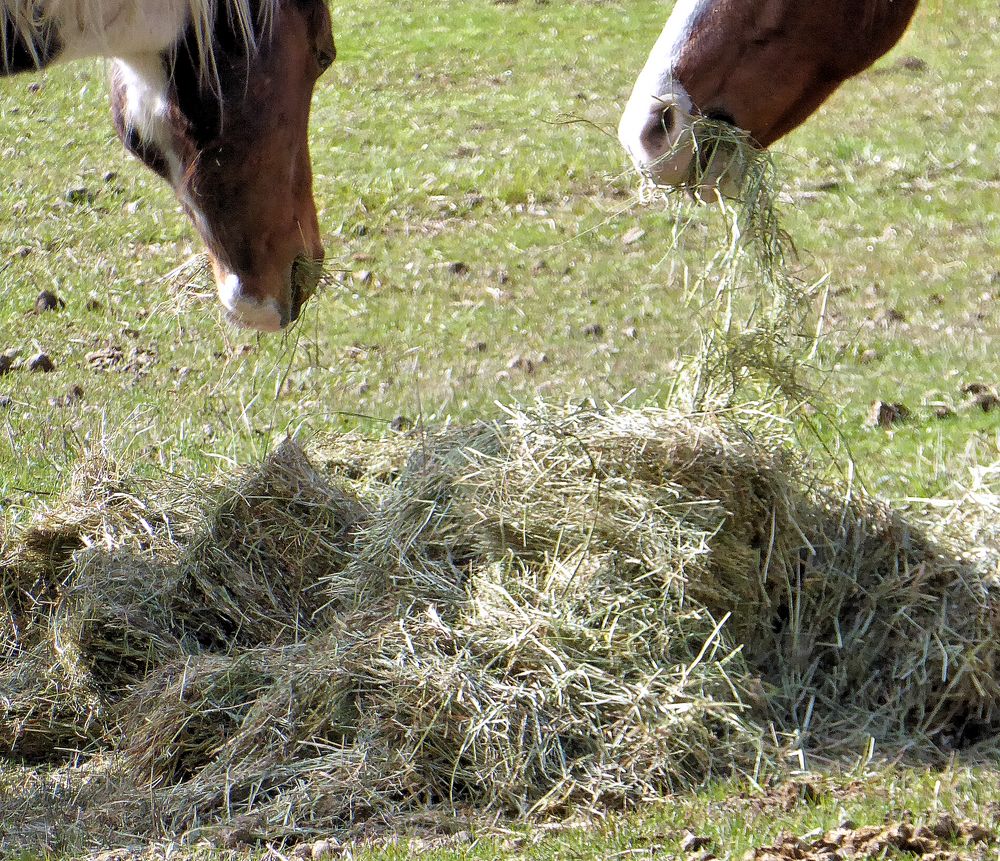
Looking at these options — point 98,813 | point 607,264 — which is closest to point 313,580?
point 98,813

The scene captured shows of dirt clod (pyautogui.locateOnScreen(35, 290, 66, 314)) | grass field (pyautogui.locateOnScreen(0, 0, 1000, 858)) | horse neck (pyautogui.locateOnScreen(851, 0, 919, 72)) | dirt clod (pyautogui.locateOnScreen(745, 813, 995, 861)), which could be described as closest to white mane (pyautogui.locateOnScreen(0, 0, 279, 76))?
grass field (pyautogui.locateOnScreen(0, 0, 1000, 858))

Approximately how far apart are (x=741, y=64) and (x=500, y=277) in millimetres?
3434

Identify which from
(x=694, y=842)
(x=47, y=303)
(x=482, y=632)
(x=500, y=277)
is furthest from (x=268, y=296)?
(x=47, y=303)

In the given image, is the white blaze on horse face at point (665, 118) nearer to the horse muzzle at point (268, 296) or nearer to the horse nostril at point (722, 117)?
the horse nostril at point (722, 117)

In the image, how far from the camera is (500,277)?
22.3ft

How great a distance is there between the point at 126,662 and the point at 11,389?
8.86 ft

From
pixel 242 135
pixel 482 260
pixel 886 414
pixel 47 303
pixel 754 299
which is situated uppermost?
pixel 242 135

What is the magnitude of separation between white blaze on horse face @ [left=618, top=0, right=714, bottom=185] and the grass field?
30cm

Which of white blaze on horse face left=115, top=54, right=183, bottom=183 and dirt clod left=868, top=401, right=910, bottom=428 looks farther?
dirt clod left=868, top=401, right=910, bottom=428

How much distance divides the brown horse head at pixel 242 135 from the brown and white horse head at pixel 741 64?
3.05 feet

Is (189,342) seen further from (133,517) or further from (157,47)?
(157,47)

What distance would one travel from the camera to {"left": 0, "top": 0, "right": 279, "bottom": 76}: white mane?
117 inches

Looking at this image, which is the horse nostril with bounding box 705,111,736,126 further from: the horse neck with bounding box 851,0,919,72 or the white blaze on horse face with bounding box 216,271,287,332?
the white blaze on horse face with bounding box 216,271,287,332

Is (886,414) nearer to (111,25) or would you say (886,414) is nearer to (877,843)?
(877,843)
